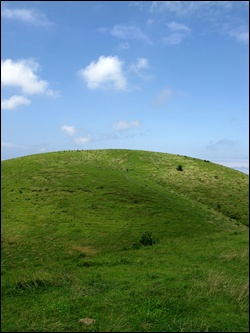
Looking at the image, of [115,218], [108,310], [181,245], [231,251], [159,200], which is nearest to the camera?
[108,310]

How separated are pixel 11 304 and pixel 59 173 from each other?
4728 centimetres

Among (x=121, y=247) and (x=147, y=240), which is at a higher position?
(x=147, y=240)

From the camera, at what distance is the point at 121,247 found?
35.8 metres

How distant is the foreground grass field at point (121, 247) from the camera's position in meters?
14.2

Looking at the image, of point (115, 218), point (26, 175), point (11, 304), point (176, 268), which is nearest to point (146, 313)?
point (11, 304)

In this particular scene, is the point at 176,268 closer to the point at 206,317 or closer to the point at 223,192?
the point at 206,317

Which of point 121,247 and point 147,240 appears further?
point 147,240

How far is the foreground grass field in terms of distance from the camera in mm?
14164

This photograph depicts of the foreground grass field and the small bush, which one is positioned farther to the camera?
the small bush

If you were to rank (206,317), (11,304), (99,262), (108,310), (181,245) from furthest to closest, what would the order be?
(181,245) → (99,262) → (11,304) → (108,310) → (206,317)

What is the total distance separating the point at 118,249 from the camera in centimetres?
3528

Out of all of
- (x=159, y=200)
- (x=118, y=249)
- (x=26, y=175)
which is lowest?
(x=118, y=249)

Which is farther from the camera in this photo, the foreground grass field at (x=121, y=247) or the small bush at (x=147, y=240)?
the small bush at (x=147, y=240)

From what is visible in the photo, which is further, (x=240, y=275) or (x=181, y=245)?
(x=181, y=245)
